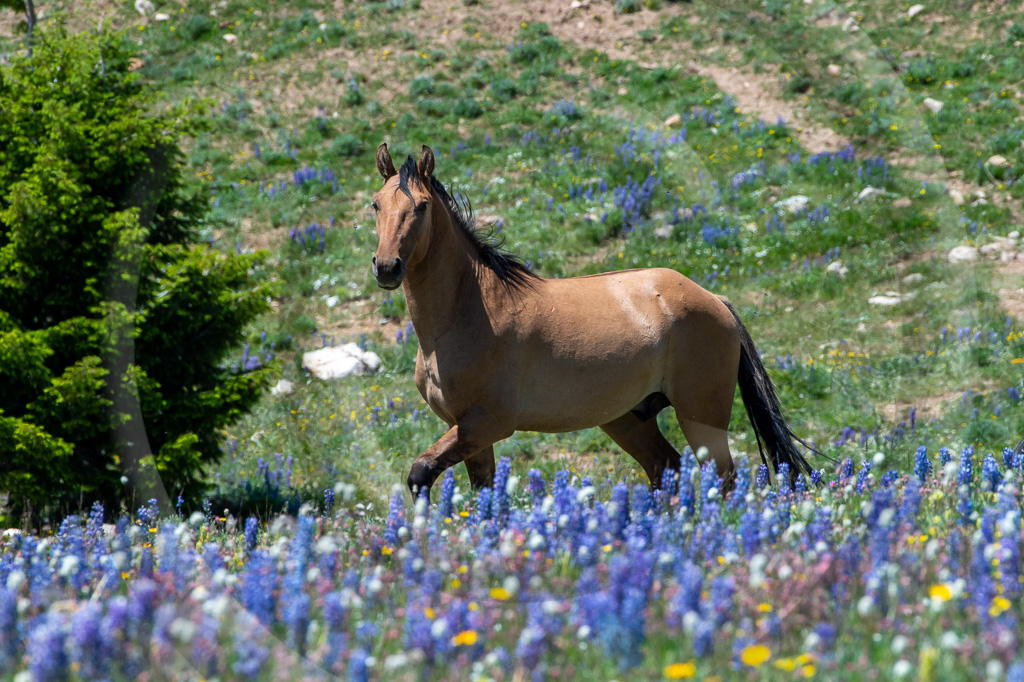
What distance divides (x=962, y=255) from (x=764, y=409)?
→ 7470 millimetres

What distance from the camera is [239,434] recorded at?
11.3 m

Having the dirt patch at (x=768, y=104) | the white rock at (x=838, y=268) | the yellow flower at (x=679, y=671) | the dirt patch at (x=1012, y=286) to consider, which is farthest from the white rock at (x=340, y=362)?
the yellow flower at (x=679, y=671)

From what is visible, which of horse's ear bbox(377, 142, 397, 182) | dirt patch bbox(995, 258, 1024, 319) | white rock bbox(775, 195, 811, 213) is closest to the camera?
horse's ear bbox(377, 142, 397, 182)

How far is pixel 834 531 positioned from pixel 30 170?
7.29m

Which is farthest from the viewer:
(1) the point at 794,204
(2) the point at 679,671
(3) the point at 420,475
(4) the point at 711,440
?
(1) the point at 794,204

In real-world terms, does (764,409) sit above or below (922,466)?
below

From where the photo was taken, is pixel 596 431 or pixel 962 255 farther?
pixel 962 255

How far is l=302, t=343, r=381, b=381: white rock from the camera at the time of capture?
12492 millimetres

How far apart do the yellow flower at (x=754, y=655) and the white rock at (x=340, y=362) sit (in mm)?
10111

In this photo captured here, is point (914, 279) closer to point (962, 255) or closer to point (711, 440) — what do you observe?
point (962, 255)

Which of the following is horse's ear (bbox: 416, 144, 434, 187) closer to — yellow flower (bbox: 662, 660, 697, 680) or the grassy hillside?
the grassy hillside

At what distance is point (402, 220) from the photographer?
5.79 metres

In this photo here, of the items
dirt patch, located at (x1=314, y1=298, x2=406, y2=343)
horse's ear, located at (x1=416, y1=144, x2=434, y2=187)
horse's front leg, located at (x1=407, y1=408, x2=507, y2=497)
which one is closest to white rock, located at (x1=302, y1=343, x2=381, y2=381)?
dirt patch, located at (x1=314, y1=298, x2=406, y2=343)

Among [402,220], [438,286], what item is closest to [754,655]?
[402,220]
